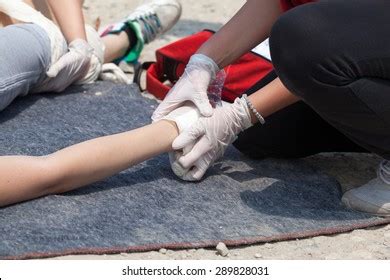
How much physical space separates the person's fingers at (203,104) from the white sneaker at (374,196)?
1.23ft

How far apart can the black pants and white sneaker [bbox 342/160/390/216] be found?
0.27ft

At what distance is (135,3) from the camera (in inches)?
165

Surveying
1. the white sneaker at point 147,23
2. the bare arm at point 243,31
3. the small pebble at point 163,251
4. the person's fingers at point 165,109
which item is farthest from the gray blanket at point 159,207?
the white sneaker at point 147,23

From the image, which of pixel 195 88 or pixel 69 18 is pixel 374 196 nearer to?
pixel 195 88

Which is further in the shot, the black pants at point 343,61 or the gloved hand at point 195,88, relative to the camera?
the gloved hand at point 195,88

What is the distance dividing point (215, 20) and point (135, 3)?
469 mm

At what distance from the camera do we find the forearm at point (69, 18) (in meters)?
2.50

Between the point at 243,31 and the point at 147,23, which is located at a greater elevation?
the point at 243,31

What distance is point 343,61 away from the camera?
1.72m

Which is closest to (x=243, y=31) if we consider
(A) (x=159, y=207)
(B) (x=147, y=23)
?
(A) (x=159, y=207)

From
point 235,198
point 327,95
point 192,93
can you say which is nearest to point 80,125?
point 192,93

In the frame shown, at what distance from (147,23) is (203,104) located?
46.1 inches

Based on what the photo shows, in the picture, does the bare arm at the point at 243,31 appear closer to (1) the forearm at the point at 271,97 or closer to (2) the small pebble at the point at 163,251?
(1) the forearm at the point at 271,97

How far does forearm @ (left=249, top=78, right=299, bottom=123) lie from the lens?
194 centimetres
